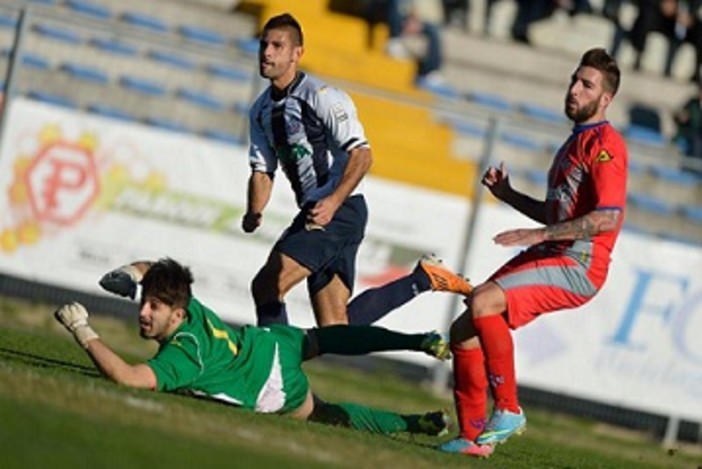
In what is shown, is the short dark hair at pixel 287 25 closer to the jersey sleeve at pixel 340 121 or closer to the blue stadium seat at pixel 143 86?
the jersey sleeve at pixel 340 121

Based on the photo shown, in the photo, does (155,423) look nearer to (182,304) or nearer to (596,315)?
(182,304)

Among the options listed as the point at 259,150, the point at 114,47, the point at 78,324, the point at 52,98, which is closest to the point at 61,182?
the point at 52,98

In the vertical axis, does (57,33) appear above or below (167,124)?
above

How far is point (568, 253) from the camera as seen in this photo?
11.0 meters

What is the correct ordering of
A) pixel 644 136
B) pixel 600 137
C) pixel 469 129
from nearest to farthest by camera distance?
pixel 600 137 < pixel 469 129 < pixel 644 136

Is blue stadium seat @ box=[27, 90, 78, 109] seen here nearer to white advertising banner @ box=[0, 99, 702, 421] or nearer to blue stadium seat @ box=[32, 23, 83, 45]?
white advertising banner @ box=[0, 99, 702, 421]

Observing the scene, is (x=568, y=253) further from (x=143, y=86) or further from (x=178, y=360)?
(x=143, y=86)

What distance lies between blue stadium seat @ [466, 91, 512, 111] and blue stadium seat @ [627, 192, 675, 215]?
10.8 ft

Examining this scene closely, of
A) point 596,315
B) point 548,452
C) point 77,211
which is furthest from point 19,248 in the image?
point 548,452

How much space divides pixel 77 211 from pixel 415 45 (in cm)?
894

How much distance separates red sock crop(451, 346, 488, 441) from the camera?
11.2 metres

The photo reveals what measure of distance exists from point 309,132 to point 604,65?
2.00 metres

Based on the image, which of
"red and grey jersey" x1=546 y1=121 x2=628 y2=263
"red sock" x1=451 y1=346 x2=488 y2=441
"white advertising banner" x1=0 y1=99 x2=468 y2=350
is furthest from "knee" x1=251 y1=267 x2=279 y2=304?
"white advertising banner" x1=0 y1=99 x2=468 y2=350

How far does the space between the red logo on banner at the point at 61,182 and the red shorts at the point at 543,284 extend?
8326mm
